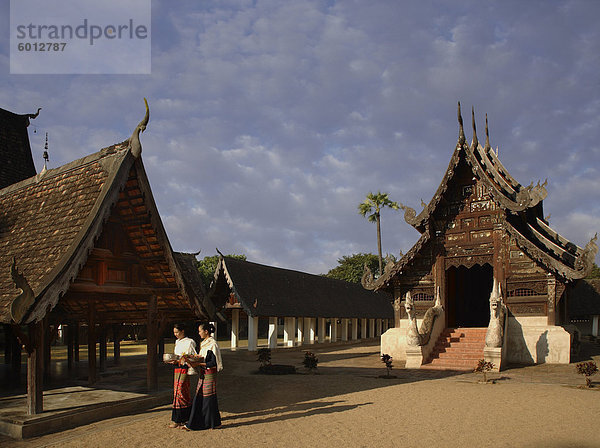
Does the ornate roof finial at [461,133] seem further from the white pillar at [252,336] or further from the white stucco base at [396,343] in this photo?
the white pillar at [252,336]

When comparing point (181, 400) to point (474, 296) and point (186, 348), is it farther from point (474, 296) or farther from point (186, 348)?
point (474, 296)

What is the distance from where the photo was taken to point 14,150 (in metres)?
22.8

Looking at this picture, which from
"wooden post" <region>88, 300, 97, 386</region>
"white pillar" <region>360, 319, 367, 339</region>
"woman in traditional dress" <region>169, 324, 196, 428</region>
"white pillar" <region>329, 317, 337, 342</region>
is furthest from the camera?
"white pillar" <region>360, 319, 367, 339</region>

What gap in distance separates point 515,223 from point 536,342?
470 cm

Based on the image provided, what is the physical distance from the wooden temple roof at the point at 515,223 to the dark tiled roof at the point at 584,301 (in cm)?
1660

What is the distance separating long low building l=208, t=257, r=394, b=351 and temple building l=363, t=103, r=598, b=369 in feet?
25.2

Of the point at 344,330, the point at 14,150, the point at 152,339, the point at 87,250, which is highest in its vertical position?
the point at 14,150

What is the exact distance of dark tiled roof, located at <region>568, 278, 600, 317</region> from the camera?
35491mm

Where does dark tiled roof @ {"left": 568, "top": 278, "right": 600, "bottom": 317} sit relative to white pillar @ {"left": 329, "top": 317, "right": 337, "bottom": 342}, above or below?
above

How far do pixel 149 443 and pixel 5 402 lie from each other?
436 centimetres

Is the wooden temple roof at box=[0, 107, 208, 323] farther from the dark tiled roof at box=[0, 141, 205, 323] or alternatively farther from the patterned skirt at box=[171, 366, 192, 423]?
the patterned skirt at box=[171, 366, 192, 423]

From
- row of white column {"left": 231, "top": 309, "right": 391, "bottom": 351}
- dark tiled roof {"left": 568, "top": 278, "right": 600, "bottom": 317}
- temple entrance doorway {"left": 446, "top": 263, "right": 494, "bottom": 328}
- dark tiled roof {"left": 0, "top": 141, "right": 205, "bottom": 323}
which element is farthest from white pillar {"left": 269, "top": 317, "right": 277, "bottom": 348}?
dark tiled roof {"left": 568, "top": 278, "right": 600, "bottom": 317}

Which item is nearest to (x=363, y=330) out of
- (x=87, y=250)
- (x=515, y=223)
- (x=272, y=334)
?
(x=272, y=334)

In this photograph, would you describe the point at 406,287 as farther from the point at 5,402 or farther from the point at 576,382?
the point at 5,402
